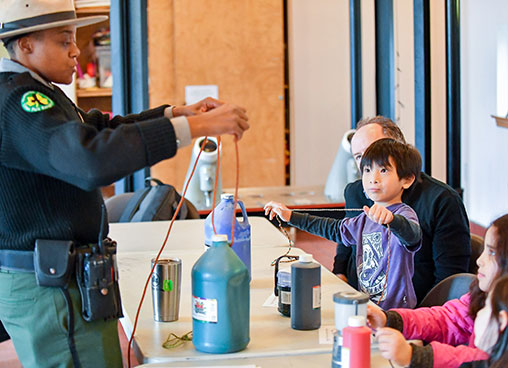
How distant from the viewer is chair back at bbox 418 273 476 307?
6.45 ft

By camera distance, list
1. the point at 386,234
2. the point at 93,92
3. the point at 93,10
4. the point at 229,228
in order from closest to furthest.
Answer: the point at 229,228 → the point at 386,234 → the point at 93,10 → the point at 93,92

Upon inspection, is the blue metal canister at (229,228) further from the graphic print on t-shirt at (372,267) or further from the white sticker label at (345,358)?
the white sticker label at (345,358)

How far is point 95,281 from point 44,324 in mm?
142

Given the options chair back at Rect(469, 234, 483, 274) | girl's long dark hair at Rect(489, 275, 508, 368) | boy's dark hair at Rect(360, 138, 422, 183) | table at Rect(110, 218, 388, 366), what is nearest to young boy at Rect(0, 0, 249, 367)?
table at Rect(110, 218, 388, 366)

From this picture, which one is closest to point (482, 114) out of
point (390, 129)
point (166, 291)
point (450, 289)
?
point (390, 129)

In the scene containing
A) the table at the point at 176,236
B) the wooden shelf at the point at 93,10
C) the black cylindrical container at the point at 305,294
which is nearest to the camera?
the black cylindrical container at the point at 305,294

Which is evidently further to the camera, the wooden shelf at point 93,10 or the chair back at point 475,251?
the wooden shelf at point 93,10

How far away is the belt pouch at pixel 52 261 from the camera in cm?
153

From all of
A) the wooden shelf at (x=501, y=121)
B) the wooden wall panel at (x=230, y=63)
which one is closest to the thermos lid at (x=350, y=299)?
the wooden shelf at (x=501, y=121)

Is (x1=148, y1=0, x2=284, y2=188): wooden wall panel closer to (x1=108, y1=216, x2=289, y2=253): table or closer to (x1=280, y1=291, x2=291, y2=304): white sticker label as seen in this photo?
(x1=108, y1=216, x2=289, y2=253): table

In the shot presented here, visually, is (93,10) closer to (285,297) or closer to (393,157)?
(393,157)

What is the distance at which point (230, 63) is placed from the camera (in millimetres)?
6395

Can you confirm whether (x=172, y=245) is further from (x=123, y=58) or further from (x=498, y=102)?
(x=498, y=102)

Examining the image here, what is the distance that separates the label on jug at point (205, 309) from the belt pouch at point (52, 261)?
0.93 feet
